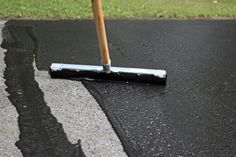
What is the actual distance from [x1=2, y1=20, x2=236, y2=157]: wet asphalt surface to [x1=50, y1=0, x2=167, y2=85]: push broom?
7cm

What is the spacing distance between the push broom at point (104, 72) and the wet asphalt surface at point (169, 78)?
7 centimetres

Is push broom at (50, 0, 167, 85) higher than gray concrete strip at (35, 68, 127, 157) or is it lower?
higher

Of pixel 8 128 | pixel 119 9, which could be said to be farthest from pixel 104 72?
pixel 119 9

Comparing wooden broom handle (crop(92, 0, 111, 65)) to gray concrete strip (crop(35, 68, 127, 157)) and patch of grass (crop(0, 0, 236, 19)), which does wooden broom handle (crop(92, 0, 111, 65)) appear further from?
patch of grass (crop(0, 0, 236, 19))

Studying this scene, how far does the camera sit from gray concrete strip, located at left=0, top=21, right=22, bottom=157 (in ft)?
10.6

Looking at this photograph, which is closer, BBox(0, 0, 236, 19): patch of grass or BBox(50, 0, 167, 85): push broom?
BBox(50, 0, 167, 85): push broom

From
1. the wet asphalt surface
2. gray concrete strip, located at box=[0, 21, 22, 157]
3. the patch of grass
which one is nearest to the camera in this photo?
gray concrete strip, located at box=[0, 21, 22, 157]

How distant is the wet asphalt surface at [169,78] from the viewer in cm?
356

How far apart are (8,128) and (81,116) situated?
0.57 metres

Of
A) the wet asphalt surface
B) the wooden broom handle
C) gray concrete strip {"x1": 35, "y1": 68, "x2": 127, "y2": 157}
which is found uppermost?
the wooden broom handle

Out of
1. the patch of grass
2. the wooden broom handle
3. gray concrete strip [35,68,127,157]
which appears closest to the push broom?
the wooden broom handle

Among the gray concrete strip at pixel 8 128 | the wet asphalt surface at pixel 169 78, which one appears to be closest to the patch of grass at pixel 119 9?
the wet asphalt surface at pixel 169 78

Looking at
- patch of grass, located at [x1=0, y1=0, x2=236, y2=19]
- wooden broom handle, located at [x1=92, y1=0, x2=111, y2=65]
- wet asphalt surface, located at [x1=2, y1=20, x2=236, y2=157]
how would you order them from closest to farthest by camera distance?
wet asphalt surface, located at [x1=2, y1=20, x2=236, y2=157], wooden broom handle, located at [x1=92, y1=0, x2=111, y2=65], patch of grass, located at [x1=0, y1=0, x2=236, y2=19]

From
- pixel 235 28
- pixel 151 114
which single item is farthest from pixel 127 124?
pixel 235 28
